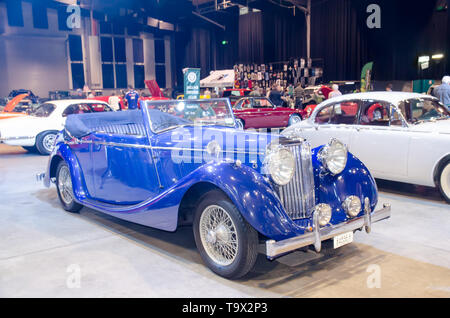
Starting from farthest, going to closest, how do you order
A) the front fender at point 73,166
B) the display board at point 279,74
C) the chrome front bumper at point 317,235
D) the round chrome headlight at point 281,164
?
1. the display board at point 279,74
2. the front fender at point 73,166
3. the round chrome headlight at point 281,164
4. the chrome front bumper at point 317,235

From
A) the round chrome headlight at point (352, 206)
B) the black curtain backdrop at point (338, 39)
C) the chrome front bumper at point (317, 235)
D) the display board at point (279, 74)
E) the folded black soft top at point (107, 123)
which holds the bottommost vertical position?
the chrome front bumper at point (317, 235)

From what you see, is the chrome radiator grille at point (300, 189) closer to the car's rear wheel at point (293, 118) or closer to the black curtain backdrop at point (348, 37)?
the car's rear wheel at point (293, 118)

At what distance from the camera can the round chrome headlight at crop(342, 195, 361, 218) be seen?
140 inches

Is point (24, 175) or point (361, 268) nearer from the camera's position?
point (361, 268)

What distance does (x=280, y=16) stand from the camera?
24.2 meters

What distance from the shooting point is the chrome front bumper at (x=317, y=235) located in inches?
117

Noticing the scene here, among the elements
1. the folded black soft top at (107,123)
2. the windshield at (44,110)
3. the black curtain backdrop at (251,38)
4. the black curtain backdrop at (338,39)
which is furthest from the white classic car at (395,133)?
the black curtain backdrop at (251,38)

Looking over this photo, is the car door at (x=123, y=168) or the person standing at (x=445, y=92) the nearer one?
the car door at (x=123, y=168)

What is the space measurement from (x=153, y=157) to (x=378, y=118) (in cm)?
376

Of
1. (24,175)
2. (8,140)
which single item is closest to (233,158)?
(24,175)

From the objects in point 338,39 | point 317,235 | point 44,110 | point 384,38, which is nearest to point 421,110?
point 317,235

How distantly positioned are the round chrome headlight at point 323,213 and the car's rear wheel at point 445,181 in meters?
2.88

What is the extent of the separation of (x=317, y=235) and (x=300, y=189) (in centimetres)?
47
